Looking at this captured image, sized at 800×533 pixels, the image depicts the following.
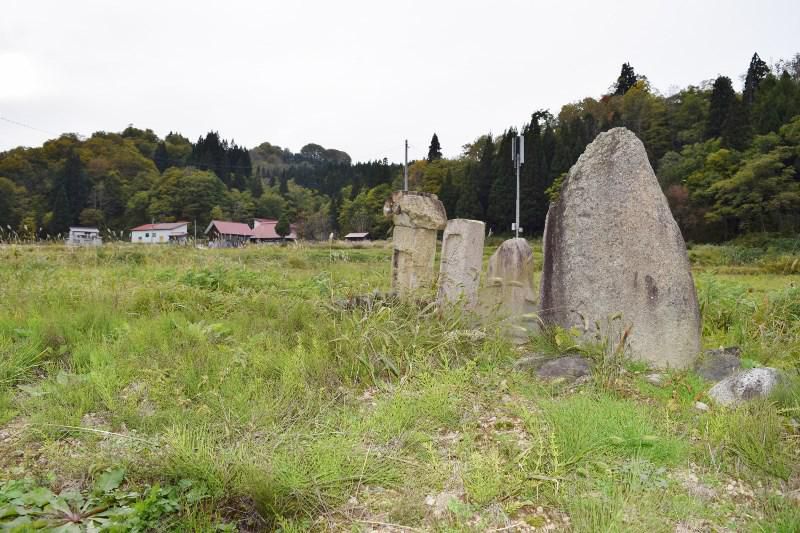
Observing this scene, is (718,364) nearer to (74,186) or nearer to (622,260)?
(622,260)

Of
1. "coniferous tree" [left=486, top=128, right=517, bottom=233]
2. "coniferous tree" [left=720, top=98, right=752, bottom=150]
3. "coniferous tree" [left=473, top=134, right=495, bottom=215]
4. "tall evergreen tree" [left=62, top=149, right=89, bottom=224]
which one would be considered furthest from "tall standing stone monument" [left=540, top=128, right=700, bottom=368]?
"tall evergreen tree" [left=62, top=149, right=89, bottom=224]

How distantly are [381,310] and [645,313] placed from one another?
2.46 metres

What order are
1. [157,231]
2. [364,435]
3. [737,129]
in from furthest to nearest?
1. [157,231]
2. [737,129]
3. [364,435]

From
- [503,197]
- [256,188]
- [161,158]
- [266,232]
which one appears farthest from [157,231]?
[503,197]

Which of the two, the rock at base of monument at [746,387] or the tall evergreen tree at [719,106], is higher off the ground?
the tall evergreen tree at [719,106]

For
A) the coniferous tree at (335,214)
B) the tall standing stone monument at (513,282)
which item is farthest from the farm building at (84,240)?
the coniferous tree at (335,214)

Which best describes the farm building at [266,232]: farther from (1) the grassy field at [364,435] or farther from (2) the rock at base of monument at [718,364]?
(2) the rock at base of monument at [718,364]

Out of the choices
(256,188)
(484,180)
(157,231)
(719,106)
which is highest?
(719,106)

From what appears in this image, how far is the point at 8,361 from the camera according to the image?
401 cm

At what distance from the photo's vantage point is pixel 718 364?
13.7ft

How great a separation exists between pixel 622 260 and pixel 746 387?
1527 millimetres

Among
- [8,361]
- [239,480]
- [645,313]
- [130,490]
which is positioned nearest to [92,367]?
[8,361]

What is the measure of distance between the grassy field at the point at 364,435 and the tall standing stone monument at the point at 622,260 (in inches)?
16.8

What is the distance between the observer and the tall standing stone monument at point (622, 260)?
441 centimetres
